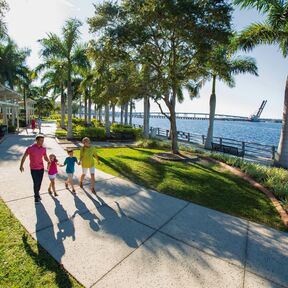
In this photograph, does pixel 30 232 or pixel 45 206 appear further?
pixel 45 206

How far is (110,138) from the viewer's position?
1955 cm

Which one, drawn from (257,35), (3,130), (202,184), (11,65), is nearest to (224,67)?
(257,35)

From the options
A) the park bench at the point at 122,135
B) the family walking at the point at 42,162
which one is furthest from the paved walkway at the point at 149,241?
the park bench at the point at 122,135

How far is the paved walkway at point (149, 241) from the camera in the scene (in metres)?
3.15

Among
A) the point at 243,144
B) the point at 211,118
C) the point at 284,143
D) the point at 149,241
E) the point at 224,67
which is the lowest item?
the point at 149,241

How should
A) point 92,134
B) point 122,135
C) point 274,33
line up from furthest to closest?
point 122,135 → point 92,134 → point 274,33

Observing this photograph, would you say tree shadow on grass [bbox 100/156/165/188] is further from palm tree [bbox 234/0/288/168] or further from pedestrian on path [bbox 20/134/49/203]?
palm tree [bbox 234/0/288/168]

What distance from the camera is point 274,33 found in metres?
11.0

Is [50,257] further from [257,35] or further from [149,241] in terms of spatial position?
[257,35]

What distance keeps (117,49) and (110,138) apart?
954cm

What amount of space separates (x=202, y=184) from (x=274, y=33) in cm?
898

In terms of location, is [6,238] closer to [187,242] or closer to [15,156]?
[187,242]

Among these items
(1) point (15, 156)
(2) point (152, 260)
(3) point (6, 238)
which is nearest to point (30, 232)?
(3) point (6, 238)

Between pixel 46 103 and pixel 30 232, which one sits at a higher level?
pixel 46 103
